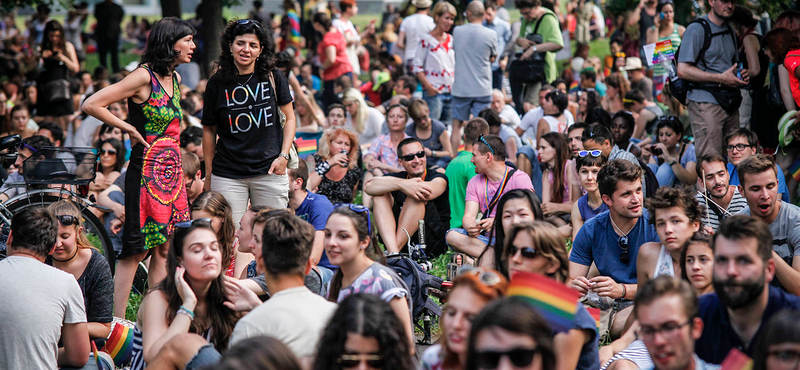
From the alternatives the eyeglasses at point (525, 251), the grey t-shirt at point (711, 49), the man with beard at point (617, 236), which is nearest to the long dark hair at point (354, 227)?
the eyeglasses at point (525, 251)

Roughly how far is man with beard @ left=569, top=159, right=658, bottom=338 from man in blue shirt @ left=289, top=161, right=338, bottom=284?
65.8 inches

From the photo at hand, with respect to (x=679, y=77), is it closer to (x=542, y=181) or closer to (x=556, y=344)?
(x=542, y=181)

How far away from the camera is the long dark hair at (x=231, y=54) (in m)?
5.90

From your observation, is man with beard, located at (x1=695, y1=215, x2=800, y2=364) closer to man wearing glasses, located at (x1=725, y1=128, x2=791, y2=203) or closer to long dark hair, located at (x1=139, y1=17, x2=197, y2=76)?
man wearing glasses, located at (x1=725, y1=128, x2=791, y2=203)

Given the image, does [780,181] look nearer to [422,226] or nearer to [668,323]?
[422,226]

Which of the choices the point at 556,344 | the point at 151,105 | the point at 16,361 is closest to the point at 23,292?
the point at 16,361

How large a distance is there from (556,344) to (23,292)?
273 centimetres

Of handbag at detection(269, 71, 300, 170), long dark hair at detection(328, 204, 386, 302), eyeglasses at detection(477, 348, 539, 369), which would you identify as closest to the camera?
eyeglasses at detection(477, 348, 539, 369)

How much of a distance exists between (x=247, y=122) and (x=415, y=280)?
5.34 ft

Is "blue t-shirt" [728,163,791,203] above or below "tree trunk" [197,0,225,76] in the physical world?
below

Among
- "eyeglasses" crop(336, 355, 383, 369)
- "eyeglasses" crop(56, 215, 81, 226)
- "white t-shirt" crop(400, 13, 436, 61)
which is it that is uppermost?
"white t-shirt" crop(400, 13, 436, 61)

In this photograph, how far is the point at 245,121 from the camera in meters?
6.05

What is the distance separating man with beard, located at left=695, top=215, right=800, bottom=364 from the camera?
3.78 meters

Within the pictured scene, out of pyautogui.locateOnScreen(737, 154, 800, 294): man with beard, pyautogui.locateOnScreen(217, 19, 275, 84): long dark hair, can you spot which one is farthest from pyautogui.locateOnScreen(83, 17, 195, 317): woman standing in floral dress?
pyautogui.locateOnScreen(737, 154, 800, 294): man with beard
